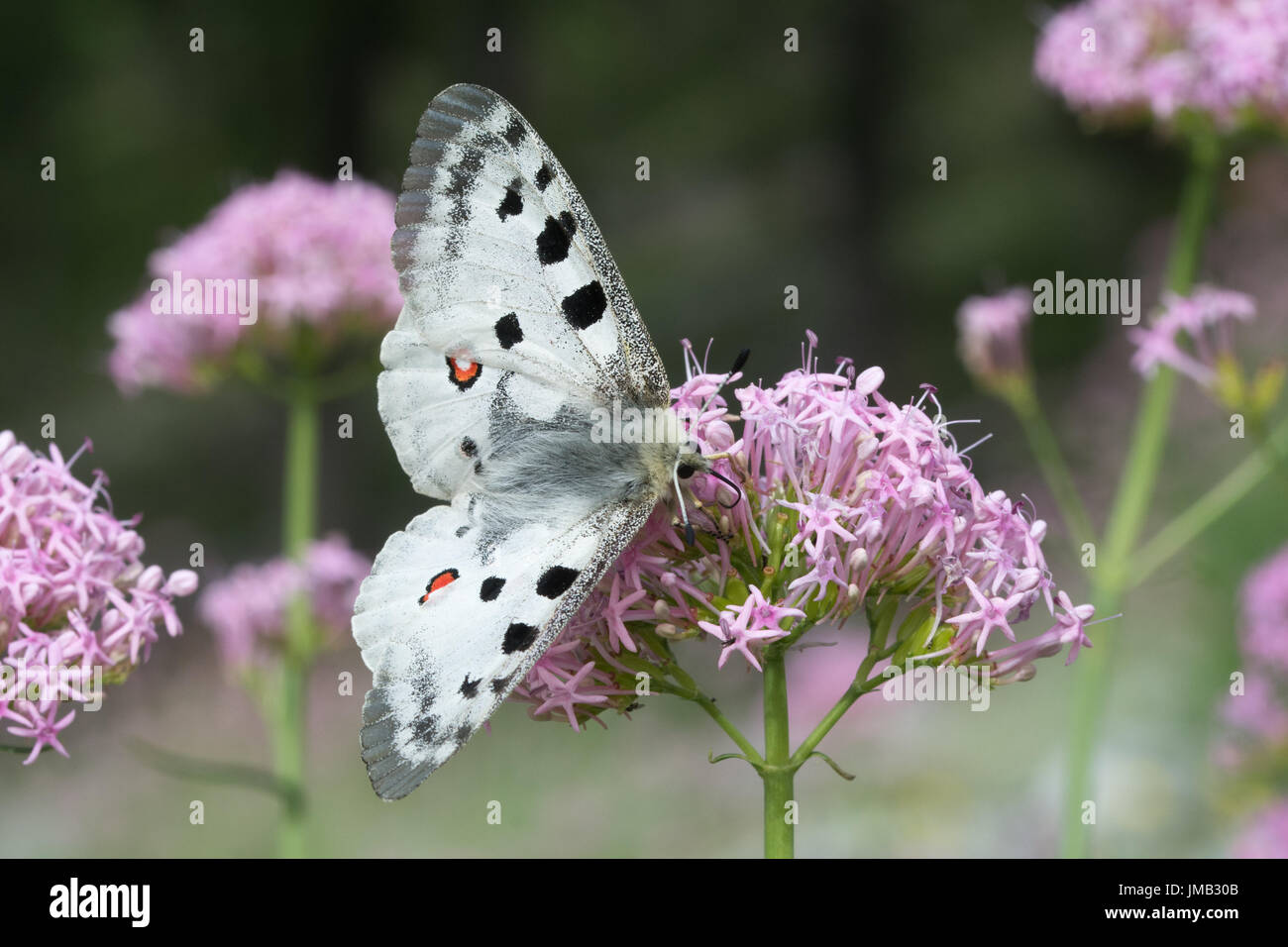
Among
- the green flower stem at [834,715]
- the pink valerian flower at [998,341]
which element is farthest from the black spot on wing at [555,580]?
the pink valerian flower at [998,341]

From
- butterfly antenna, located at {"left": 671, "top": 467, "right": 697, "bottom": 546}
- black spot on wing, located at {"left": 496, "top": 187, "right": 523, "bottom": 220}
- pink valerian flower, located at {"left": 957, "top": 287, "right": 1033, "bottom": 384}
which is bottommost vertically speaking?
butterfly antenna, located at {"left": 671, "top": 467, "right": 697, "bottom": 546}

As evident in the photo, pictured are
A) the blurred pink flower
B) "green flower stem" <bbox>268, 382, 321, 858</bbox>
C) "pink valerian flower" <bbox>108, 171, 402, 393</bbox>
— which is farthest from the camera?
the blurred pink flower

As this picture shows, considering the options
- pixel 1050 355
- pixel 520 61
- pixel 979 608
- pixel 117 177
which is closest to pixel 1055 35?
pixel 979 608

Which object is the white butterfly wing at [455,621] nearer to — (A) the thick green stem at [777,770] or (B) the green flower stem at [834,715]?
(A) the thick green stem at [777,770]

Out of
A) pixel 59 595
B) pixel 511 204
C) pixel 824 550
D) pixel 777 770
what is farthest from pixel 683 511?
pixel 59 595

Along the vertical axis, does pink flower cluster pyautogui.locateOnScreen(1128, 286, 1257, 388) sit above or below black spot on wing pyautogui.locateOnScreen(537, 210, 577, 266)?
above

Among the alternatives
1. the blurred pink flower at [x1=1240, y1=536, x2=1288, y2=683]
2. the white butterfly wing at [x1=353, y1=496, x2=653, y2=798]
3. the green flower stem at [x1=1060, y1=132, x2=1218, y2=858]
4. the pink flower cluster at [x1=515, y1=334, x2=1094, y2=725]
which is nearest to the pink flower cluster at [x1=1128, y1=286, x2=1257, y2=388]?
the green flower stem at [x1=1060, y1=132, x2=1218, y2=858]

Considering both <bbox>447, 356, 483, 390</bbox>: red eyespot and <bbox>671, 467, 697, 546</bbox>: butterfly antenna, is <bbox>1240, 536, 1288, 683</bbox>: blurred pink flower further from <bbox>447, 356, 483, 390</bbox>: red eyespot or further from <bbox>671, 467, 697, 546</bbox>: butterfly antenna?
<bbox>447, 356, 483, 390</bbox>: red eyespot

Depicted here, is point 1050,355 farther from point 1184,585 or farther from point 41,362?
point 41,362
